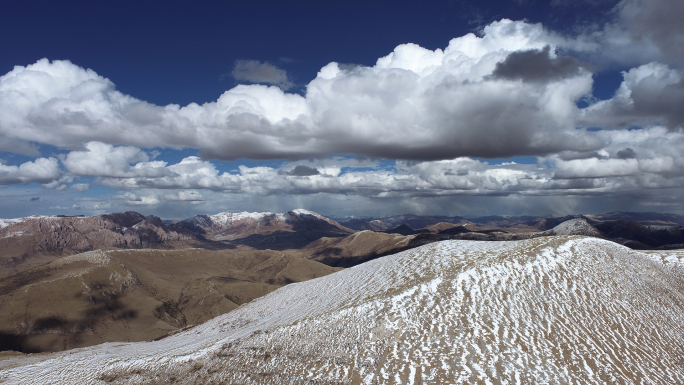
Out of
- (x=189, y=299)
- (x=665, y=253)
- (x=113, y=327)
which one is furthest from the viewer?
(x=189, y=299)

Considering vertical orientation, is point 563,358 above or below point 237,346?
above

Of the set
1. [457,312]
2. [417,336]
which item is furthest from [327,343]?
[457,312]

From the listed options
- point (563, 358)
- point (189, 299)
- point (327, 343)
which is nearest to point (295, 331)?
point (327, 343)

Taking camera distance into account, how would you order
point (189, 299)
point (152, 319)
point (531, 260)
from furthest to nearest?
1. point (189, 299)
2. point (152, 319)
3. point (531, 260)

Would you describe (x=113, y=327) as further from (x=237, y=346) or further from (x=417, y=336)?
(x=417, y=336)

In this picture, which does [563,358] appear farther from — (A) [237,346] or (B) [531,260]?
(A) [237,346]

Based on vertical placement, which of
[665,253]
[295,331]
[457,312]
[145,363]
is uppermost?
[665,253]

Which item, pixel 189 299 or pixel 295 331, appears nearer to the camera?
pixel 295 331
